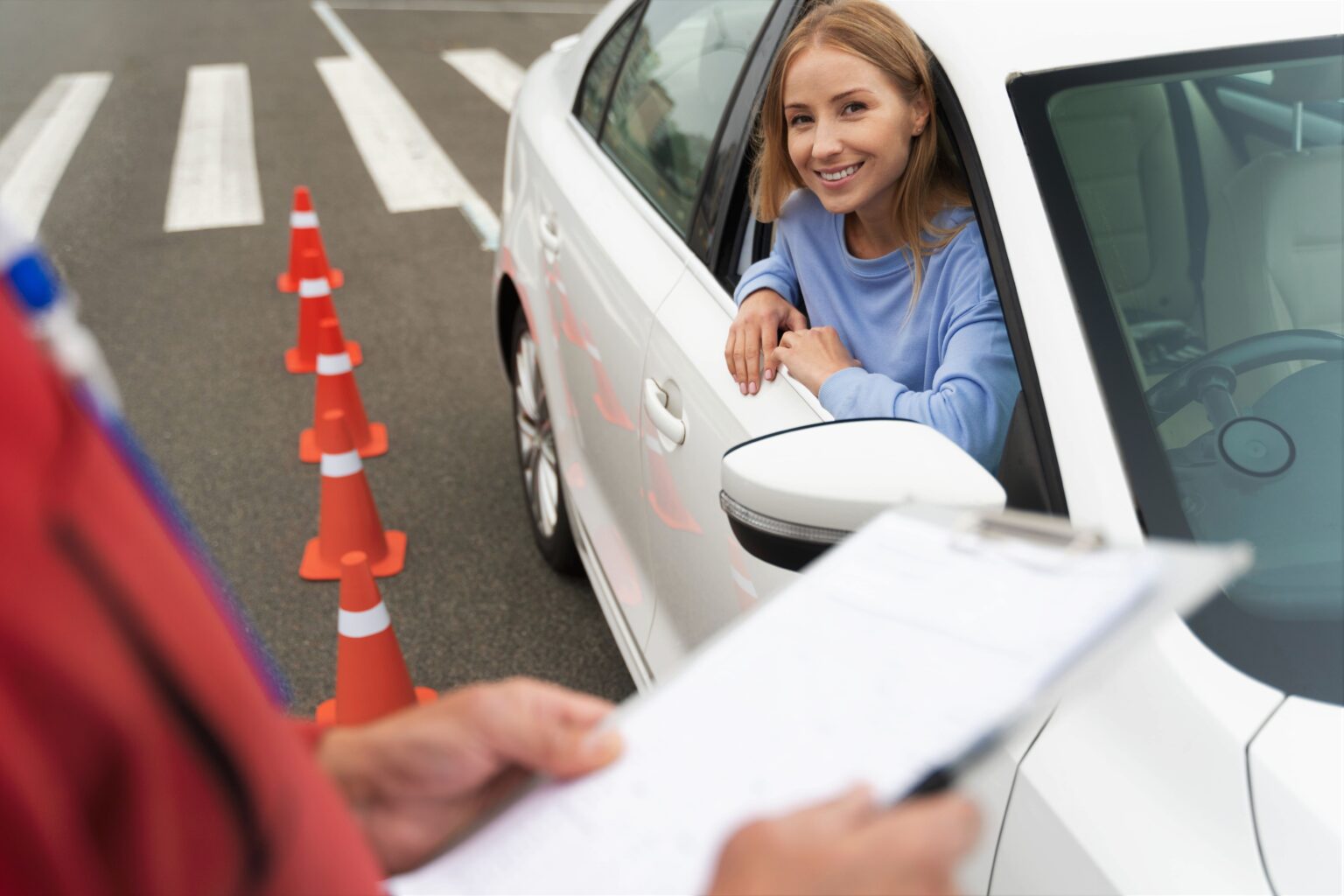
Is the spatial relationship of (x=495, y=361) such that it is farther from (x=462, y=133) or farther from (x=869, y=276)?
(x=462, y=133)

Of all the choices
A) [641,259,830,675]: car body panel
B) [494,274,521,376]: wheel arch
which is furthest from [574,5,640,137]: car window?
[641,259,830,675]: car body panel

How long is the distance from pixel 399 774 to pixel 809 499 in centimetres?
64

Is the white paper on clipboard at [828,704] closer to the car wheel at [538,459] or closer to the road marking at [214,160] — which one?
the car wheel at [538,459]

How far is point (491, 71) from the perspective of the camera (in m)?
10.5

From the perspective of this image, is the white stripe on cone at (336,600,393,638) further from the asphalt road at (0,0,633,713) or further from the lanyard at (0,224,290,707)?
the lanyard at (0,224,290,707)

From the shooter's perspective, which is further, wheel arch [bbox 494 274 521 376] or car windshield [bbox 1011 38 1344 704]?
wheel arch [bbox 494 274 521 376]

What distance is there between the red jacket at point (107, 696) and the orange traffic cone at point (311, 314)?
11.6 feet

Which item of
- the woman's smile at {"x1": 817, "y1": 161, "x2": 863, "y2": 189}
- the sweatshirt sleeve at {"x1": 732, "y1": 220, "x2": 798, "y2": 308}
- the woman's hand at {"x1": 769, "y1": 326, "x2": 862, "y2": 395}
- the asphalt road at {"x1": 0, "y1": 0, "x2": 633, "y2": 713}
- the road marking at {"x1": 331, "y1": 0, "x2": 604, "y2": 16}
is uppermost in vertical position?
the woman's smile at {"x1": 817, "y1": 161, "x2": 863, "y2": 189}

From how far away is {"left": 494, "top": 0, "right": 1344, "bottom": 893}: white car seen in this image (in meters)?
1.18

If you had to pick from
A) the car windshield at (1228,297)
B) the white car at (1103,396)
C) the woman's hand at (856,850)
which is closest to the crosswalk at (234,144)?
the white car at (1103,396)

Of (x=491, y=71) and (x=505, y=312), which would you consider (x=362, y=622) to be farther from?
(x=491, y=71)

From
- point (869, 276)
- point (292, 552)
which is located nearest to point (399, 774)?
point (869, 276)

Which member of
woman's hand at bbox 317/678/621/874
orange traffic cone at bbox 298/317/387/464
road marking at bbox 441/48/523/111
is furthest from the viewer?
road marking at bbox 441/48/523/111

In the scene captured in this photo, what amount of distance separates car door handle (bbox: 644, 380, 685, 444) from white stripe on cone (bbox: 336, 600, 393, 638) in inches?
31.8
